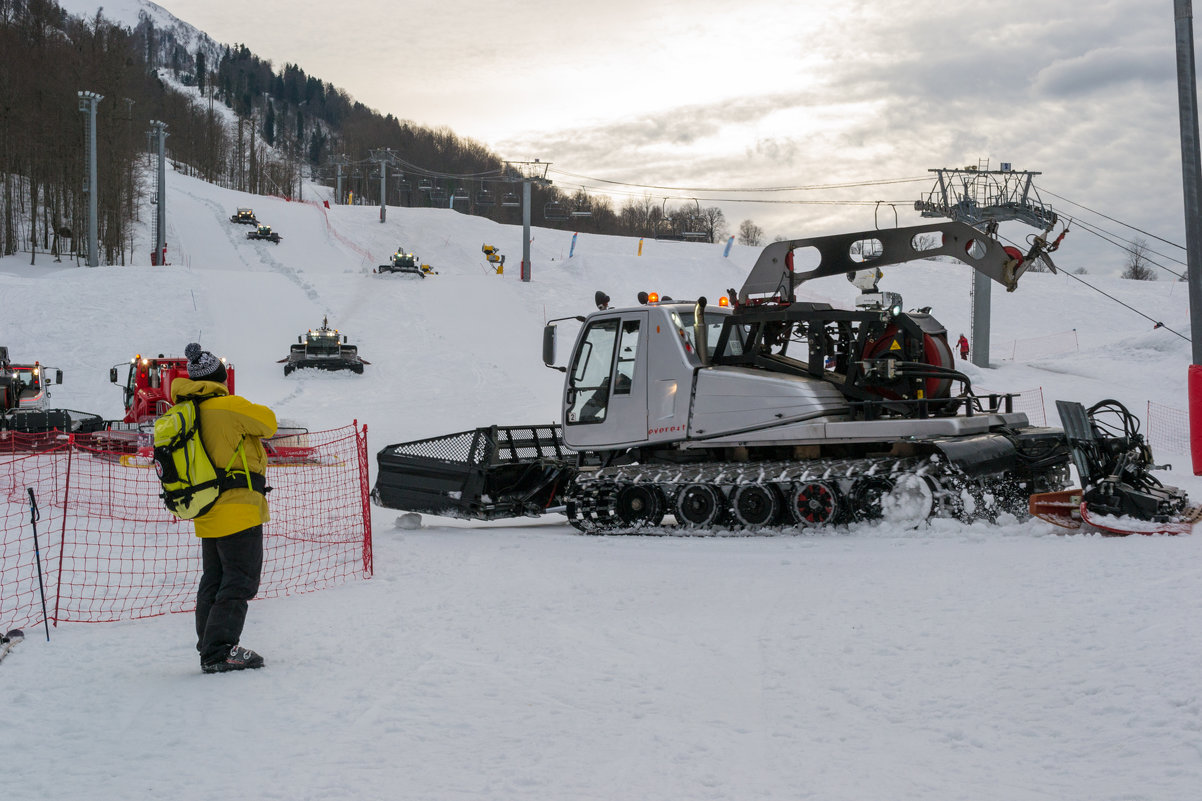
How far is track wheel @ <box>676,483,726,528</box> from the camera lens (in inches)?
374

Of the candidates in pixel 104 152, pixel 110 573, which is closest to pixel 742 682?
pixel 110 573

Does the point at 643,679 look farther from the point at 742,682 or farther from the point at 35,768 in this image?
the point at 35,768

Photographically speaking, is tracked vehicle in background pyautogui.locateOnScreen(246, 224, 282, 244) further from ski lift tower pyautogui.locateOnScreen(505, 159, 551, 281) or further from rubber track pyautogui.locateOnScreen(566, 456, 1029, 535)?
rubber track pyautogui.locateOnScreen(566, 456, 1029, 535)

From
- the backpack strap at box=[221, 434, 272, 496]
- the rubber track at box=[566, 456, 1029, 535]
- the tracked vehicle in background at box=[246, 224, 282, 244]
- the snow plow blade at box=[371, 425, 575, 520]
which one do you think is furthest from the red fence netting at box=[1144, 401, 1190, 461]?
the tracked vehicle in background at box=[246, 224, 282, 244]

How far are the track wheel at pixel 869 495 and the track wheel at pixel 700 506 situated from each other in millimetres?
1297

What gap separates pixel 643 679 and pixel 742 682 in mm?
514

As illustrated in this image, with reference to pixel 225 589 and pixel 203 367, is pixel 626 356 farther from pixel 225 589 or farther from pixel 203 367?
pixel 225 589

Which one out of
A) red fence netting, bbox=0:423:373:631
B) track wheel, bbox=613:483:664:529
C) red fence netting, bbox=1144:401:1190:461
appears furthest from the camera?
red fence netting, bbox=1144:401:1190:461

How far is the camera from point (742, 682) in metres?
4.89

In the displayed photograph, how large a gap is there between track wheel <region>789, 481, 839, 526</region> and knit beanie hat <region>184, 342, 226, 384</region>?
219 inches

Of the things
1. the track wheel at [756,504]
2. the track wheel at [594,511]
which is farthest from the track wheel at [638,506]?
the track wheel at [756,504]

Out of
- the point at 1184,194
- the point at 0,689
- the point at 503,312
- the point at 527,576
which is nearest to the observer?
the point at 0,689

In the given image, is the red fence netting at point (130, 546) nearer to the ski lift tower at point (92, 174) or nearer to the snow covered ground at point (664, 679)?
the snow covered ground at point (664, 679)

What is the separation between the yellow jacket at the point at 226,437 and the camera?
521 cm
